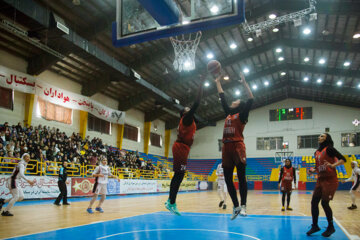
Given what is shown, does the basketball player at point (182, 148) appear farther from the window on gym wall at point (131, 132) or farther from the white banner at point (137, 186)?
the window on gym wall at point (131, 132)

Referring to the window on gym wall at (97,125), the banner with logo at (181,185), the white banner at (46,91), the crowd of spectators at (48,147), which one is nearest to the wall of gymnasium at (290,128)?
the banner with logo at (181,185)

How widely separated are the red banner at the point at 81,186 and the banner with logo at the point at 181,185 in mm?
8029

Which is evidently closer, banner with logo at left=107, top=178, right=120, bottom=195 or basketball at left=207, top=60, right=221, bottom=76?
basketball at left=207, top=60, right=221, bottom=76

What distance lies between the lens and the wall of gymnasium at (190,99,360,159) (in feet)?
111

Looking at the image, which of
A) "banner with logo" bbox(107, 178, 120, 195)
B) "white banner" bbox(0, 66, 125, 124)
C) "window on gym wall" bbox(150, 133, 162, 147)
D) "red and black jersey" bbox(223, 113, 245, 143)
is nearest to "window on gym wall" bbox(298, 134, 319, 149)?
"window on gym wall" bbox(150, 133, 162, 147)

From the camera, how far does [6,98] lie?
17344 mm

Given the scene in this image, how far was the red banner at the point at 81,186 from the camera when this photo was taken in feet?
51.2

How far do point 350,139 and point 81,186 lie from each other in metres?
30.2

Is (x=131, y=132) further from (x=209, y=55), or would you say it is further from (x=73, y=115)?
(x=209, y=55)

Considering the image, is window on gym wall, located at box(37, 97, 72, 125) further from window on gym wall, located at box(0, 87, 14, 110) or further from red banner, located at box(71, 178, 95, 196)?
red banner, located at box(71, 178, 95, 196)

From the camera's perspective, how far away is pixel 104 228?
6516 mm

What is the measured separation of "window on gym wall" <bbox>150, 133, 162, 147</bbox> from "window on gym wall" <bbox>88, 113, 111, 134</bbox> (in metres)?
8.01

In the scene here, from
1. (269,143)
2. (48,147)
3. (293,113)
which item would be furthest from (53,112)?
(293,113)

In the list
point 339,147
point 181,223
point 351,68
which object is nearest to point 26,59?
point 181,223
